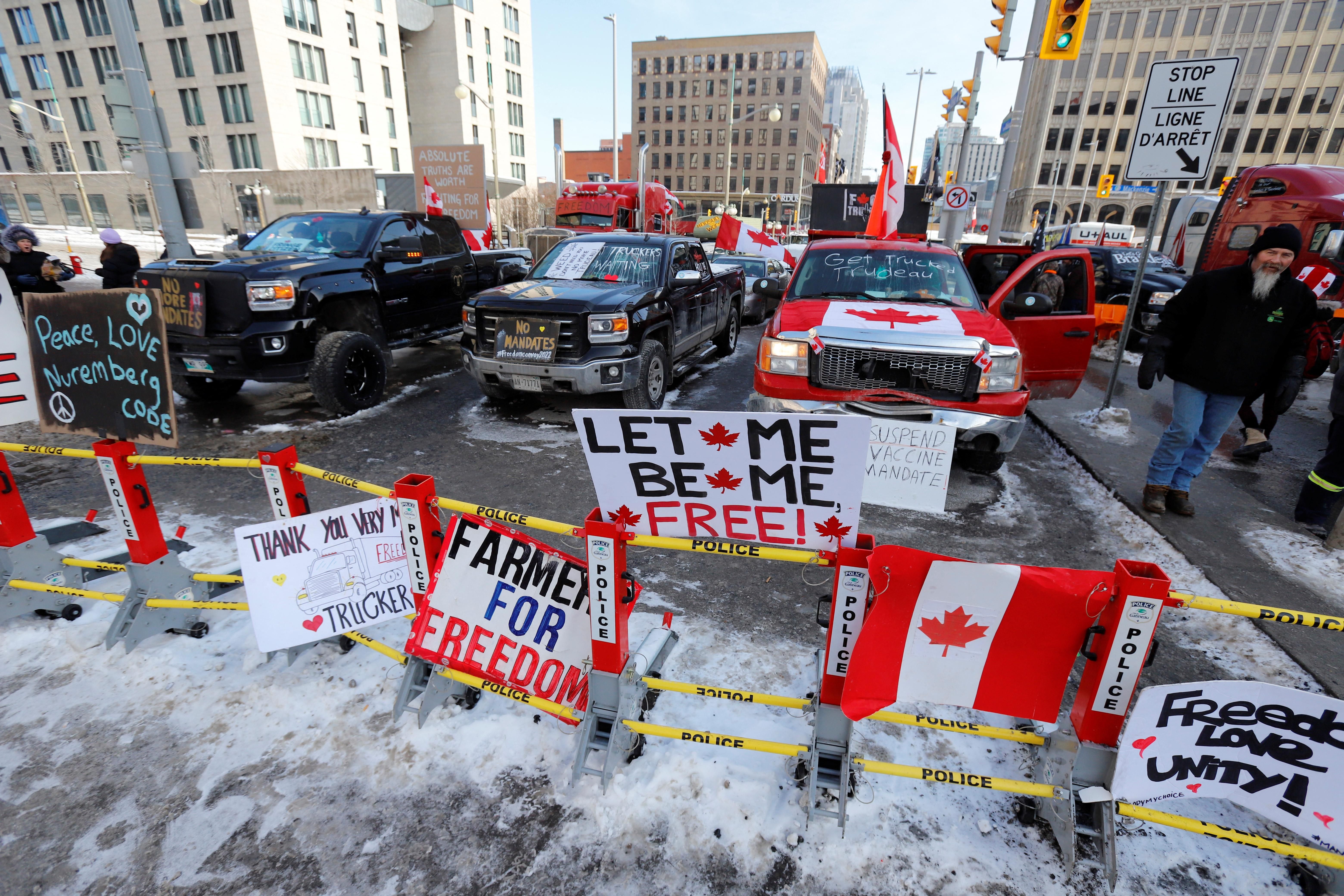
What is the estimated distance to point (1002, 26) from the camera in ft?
35.9

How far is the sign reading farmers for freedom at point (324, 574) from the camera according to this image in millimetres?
2631

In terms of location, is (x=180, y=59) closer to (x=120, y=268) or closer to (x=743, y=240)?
(x=120, y=268)

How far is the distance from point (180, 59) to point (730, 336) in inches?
1919

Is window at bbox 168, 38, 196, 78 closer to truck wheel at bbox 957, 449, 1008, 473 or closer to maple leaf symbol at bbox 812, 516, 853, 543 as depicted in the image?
truck wheel at bbox 957, 449, 1008, 473

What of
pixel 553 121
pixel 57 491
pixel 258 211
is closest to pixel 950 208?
pixel 57 491

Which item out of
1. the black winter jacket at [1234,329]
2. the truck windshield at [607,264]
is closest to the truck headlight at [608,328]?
the truck windshield at [607,264]

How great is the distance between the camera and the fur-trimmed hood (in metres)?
8.12

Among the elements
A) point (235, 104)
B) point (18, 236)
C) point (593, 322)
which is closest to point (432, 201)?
point (18, 236)

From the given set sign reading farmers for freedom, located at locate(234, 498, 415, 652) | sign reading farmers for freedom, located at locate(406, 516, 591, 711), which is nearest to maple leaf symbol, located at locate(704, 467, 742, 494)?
sign reading farmers for freedom, located at locate(406, 516, 591, 711)

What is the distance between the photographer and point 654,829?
2201 millimetres

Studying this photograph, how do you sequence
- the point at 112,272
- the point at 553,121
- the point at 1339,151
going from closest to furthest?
the point at 112,272
the point at 553,121
the point at 1339,151

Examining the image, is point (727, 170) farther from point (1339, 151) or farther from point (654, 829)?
point (1339, 151)

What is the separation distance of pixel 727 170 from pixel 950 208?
32.0m

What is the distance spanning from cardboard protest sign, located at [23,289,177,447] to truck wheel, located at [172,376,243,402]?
12.2ft
